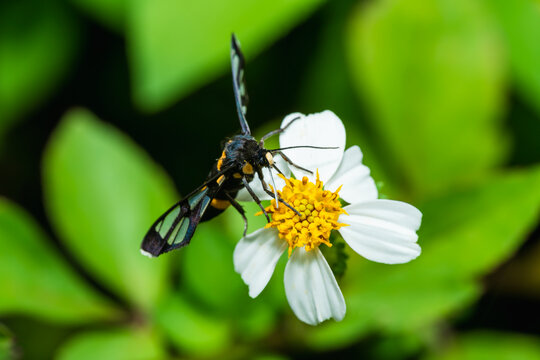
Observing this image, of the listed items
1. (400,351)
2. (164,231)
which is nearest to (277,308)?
(400,351)

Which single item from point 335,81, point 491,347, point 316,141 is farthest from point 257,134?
point 491,347

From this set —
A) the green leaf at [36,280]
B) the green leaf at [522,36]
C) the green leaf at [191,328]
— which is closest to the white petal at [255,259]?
the green leaf at [191,328]

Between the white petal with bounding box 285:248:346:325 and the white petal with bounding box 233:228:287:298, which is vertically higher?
the white petal with bounding box 233:228:287:298

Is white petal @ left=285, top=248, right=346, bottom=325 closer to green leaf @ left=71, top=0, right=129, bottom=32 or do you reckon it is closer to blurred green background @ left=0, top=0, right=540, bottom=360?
blurred green background @ left=0, top=0, right=540, bottom=360

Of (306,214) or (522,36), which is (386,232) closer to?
(306,214)

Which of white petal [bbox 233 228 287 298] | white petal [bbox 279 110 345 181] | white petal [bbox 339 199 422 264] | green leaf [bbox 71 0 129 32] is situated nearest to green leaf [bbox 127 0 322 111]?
green leaf [bbox 71 0 129 32]

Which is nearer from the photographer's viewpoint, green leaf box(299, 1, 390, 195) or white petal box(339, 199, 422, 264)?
white petal box(339, 199, 422, 264)
